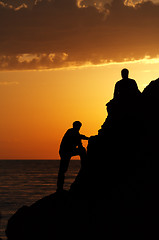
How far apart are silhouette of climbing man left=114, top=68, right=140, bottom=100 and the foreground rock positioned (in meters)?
0.41

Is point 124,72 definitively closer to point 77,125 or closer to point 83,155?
point 77,125

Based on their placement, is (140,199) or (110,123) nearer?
(140,199)

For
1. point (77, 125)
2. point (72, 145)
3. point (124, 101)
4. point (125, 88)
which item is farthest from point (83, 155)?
point (125, 88)

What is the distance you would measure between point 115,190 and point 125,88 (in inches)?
173

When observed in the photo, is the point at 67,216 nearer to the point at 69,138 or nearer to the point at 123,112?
the point at 69,138

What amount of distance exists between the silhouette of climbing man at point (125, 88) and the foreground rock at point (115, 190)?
41 cm

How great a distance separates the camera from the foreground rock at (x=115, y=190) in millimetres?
17531

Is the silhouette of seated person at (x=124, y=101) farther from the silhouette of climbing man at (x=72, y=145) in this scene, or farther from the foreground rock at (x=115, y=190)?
the silhouette of climbing man at (x=72, y=145)

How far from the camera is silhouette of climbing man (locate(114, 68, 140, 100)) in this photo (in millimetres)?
19375

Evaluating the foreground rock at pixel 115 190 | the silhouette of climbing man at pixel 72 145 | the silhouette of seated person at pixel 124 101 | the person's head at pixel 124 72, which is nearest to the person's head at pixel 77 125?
the silhouette of climbing man at pixel 72 145

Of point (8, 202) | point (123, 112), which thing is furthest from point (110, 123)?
point (8, 202)

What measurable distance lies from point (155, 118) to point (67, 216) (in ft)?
18.1

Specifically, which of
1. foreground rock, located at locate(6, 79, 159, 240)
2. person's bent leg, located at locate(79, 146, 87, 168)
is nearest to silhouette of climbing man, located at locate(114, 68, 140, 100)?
foreground rock, located at locate(6, 79, 159, 240)

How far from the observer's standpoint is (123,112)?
1947 centimetres
